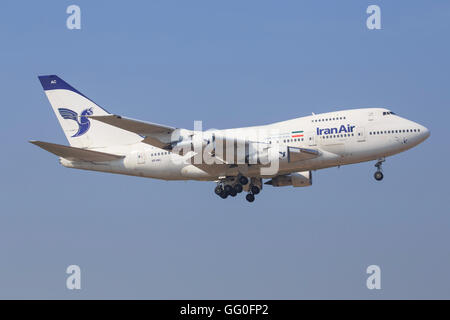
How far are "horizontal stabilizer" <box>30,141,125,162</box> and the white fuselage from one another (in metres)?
2.98

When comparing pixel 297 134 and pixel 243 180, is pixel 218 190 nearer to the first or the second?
pixel 243 180

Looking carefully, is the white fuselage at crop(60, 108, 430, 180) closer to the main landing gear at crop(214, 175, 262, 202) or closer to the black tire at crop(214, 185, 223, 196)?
the main landing gear at crop(214, 175, 262, 202)

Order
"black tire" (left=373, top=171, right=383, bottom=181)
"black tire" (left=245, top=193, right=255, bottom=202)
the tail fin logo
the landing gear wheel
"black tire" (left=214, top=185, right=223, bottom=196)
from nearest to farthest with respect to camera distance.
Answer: "black tire" (left=373, top=171, right=383, bottom=181), the landing gear wheel, "black tire" (left=214, top=185, right=223, bottom=196), "black tire" (left=245, top=193, right=255, bottom=202), the tail fin logo

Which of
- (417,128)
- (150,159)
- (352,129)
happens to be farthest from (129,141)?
(417,128)

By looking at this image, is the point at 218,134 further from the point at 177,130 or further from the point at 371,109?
the point at 371,109

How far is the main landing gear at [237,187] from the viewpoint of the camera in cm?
4800

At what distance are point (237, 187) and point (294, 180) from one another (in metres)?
Answer: 4.92

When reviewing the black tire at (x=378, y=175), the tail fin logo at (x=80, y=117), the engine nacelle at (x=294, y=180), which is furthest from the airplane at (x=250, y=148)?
the tail fin logo at (x=80, y=117)

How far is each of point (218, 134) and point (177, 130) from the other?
2.64m

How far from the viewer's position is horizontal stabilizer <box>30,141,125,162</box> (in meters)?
46.4

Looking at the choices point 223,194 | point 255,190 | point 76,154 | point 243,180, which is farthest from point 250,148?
point 76,154

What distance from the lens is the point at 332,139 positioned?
45.6m

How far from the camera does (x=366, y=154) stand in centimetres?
4575

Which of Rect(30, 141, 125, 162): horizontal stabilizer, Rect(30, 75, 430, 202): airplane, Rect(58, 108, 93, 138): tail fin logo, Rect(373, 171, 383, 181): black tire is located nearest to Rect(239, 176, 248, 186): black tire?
Rect(30, 75, 430, 202): airplane
